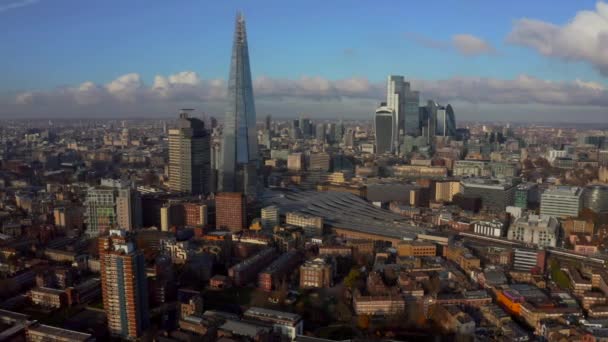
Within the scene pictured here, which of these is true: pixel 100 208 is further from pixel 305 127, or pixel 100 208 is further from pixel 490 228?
pixel 305 127

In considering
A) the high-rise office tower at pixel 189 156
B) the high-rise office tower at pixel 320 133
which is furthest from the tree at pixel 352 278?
the high-rise office tower at pixel 320 133

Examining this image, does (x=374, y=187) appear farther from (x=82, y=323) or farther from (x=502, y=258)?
(x=82, y=323)

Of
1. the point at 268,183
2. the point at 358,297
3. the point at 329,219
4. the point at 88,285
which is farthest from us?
the point at 268,183

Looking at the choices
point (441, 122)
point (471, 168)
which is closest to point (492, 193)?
point (471, 168)

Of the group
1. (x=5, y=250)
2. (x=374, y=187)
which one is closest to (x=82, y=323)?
(x=5, y=250)

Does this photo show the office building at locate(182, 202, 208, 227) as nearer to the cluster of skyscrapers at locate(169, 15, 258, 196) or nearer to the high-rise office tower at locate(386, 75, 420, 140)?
the cluster of skyscrapers at locate(169, 15, 258, 196)
